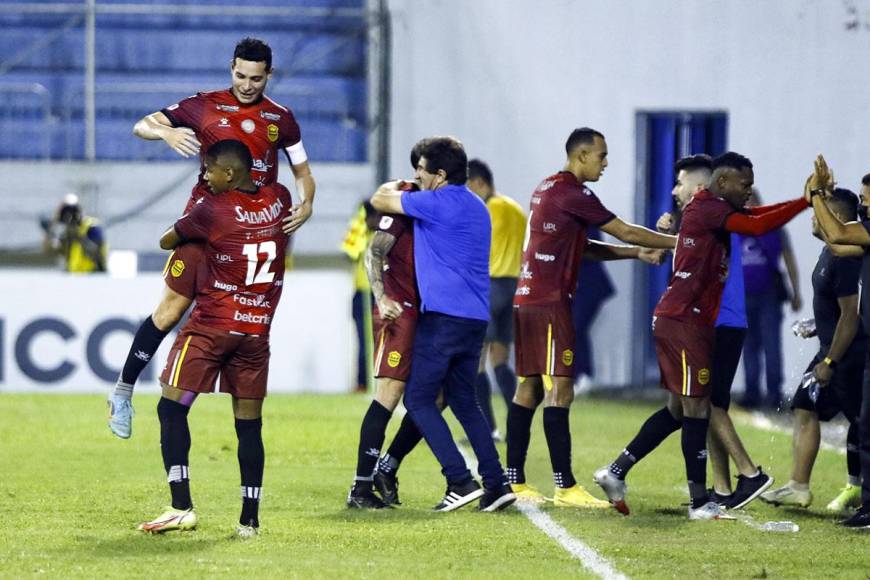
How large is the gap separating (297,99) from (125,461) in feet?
41.2

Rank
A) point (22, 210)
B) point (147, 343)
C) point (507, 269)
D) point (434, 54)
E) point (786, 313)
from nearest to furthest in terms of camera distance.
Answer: point (147, 343) < point (507, 269) < point (786, 313) < point (434, 54) < point (22, 210)

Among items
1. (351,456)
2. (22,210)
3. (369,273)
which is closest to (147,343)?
(369,273)

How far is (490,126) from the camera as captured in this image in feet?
59.1

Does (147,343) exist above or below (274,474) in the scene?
above

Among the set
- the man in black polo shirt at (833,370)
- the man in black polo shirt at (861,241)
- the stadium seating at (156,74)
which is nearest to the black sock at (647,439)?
the man in black polo shirt at (833,370)

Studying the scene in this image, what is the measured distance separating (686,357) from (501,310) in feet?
14.3

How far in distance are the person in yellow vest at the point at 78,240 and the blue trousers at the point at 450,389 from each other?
1111 centimetres

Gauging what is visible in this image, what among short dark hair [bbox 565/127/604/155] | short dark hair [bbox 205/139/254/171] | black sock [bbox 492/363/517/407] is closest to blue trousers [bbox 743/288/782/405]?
black sock [bbox 492/363/517/407]

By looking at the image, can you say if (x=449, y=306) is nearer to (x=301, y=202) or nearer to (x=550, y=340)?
(x=550, y=340)

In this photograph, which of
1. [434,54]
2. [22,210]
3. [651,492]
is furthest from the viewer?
[22,210]

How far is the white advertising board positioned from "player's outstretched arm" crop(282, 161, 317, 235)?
297 inches

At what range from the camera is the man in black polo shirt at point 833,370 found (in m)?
9.04

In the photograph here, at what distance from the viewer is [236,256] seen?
25.2 ft

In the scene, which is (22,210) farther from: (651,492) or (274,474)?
(651,492)
